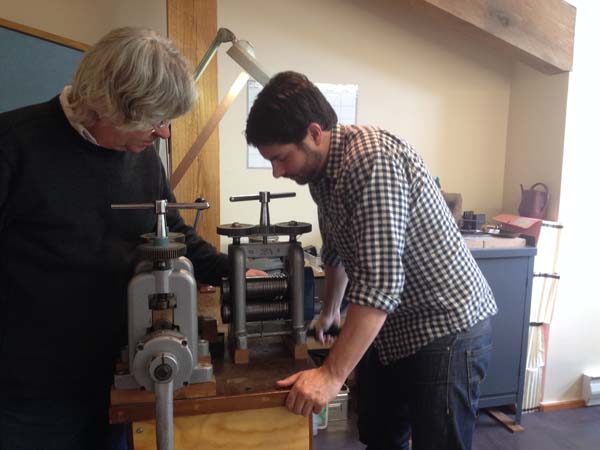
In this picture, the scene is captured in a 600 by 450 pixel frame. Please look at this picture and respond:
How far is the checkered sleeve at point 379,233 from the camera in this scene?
83cm

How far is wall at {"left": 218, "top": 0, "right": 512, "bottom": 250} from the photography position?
7.29 ft

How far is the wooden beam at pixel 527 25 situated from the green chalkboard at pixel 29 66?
157cm

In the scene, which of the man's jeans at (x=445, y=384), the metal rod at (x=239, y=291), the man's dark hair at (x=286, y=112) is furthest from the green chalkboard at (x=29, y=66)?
the man's jeans at (x=445, y=384)

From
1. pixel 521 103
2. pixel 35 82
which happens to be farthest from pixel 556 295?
pixel 35 82

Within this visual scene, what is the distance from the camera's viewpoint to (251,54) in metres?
1.41

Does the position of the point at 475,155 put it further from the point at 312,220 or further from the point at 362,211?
the point at 362,211

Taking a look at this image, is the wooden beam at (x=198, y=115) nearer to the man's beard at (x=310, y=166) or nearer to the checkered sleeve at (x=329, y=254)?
the checkered sleeve at (x=329, y=254)

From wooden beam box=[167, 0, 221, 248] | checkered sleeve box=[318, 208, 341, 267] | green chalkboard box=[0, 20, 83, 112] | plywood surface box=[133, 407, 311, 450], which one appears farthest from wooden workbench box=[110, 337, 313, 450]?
green chalkboard box=[0, 20, 83, 112]

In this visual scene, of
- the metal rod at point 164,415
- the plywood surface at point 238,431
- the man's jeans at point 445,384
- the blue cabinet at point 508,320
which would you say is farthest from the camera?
the blue cabinet at point 508,320

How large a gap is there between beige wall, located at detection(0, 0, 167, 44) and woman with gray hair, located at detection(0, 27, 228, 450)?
1.30 metres

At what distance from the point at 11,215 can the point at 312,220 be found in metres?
1.67

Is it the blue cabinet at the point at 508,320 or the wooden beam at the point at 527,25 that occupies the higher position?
the wooden beam at the point at 527,25

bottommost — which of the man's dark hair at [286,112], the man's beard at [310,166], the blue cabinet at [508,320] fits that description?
the blue cabinet at [508,320]

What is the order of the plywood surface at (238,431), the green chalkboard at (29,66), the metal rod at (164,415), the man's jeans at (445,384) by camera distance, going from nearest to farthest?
the metal rod at (164,415), the plywood surface at (238,431), the man's jeans at (445,384), the green chalkboard at (29,66)
